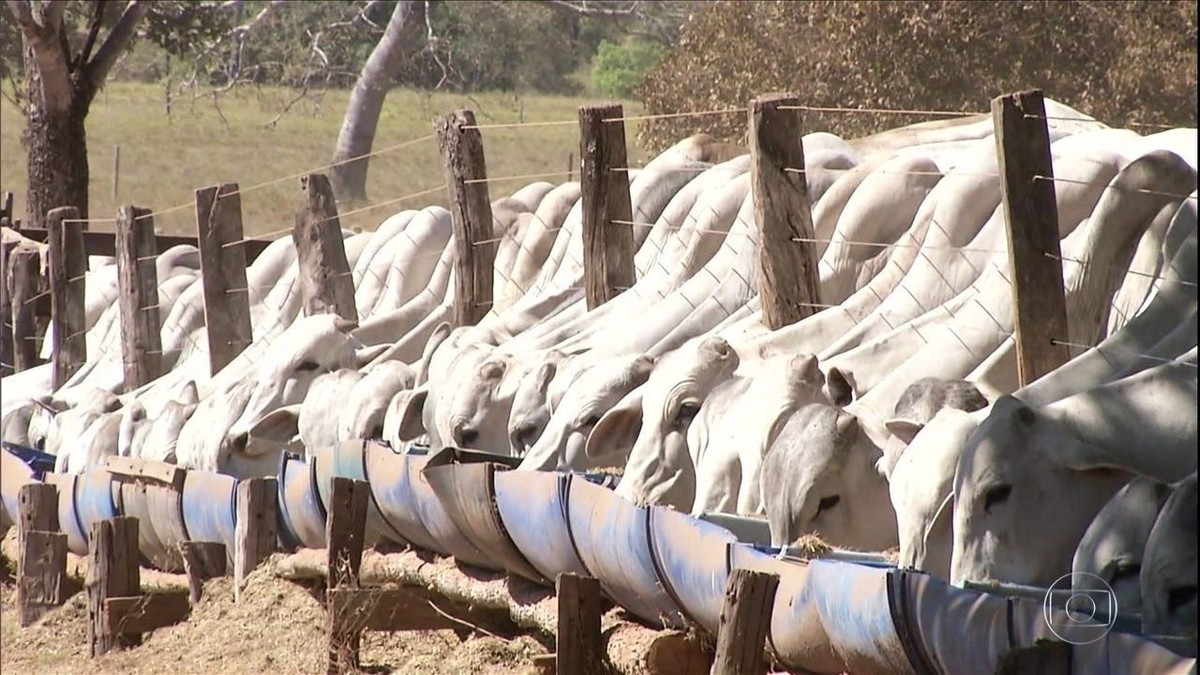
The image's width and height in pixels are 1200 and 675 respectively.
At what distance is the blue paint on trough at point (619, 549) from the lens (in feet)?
23.4

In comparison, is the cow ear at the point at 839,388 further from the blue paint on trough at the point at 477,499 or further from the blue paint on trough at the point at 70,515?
the blue paint on trough at the point at 70,515

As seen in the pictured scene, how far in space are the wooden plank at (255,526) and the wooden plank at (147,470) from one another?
1089 mm

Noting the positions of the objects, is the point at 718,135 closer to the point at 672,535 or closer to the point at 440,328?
the point at 440,328

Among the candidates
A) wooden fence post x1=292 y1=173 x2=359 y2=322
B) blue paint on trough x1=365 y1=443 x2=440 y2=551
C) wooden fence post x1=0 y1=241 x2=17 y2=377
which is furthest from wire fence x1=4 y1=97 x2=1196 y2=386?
wooden fence post x1=0 y1=241 x2=17 y2=377

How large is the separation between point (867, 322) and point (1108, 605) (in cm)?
374

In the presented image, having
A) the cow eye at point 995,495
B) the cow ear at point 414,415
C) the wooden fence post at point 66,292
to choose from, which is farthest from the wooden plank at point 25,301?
the cow eye at point 995,495

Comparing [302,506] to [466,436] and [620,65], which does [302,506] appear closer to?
[466,436]

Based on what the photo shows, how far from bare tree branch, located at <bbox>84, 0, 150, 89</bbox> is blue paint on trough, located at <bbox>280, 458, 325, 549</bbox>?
9.51 metres

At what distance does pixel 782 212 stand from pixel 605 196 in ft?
5.09

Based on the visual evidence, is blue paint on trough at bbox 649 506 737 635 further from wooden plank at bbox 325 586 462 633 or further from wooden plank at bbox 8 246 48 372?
wooden plank at bbox 8 246 48 372

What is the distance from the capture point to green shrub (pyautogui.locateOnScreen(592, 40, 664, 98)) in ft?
145

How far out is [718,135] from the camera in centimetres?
2245

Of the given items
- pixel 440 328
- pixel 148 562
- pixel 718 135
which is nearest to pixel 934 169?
pixel 440 328

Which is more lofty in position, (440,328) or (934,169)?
(934,169)
